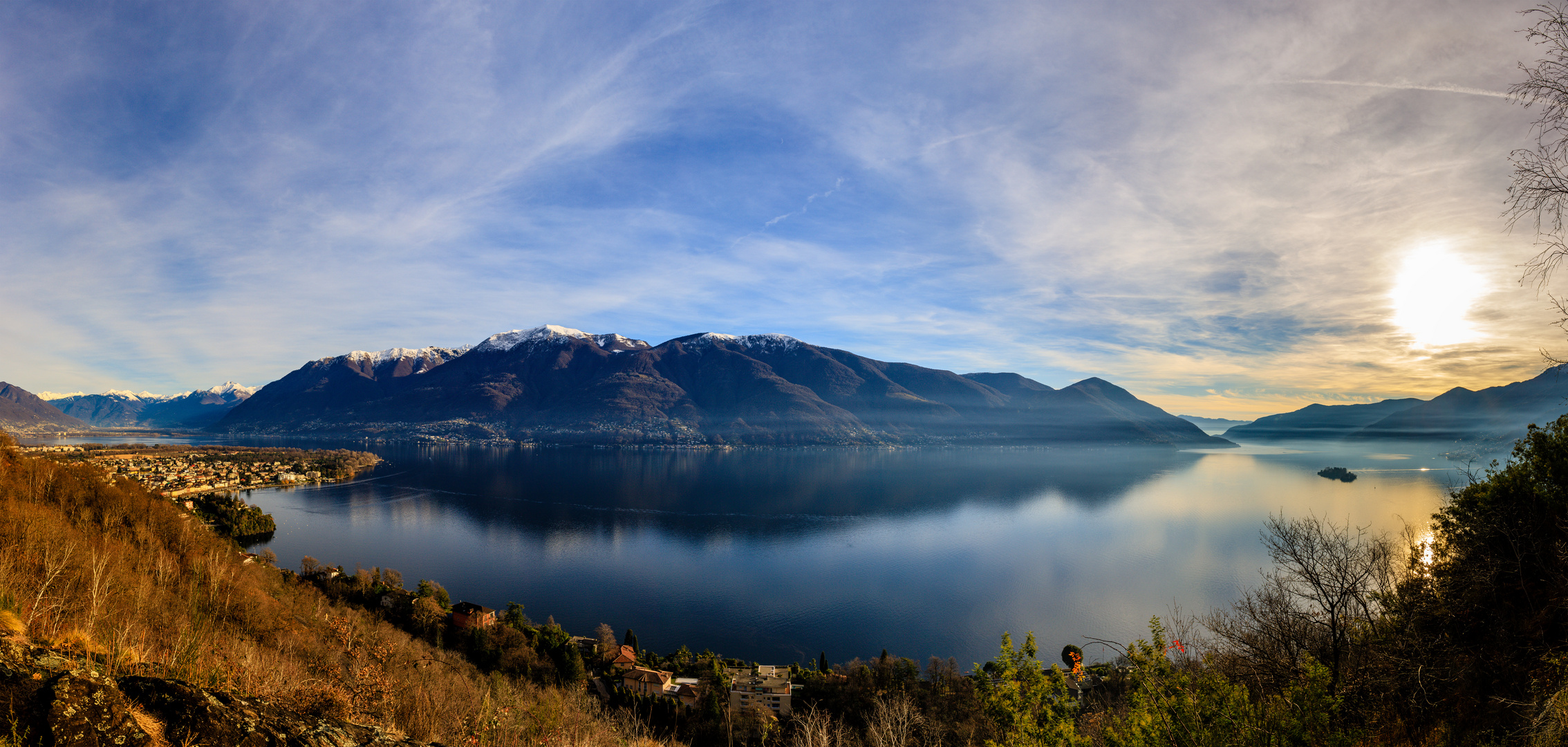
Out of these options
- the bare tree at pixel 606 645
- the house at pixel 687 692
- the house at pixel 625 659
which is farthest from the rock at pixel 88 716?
the bare tree at pixel 606 645

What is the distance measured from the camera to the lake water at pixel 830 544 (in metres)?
30.7

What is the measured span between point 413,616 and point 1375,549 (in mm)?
28689

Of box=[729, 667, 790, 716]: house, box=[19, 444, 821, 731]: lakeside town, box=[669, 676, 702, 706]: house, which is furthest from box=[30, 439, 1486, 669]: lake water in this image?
box=[729, 667, 790, 716]: house

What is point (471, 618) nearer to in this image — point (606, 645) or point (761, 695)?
point (606, 645)

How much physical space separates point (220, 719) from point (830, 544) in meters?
47.9

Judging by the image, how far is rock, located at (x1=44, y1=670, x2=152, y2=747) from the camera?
2273 mm

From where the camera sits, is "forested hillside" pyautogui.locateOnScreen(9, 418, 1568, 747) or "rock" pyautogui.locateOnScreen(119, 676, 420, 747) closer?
"rock" pyautogui.locateOnScreen(119, 676, 420, 747)

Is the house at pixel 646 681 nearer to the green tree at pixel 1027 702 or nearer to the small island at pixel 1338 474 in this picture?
the green tree at pixel 1027 702

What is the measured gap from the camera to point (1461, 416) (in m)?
113

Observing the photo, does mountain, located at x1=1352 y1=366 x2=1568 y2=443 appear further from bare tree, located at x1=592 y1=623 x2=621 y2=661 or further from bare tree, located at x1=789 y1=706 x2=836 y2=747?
bare tree, located at x1=592 y1=623 x2=621 y2=661

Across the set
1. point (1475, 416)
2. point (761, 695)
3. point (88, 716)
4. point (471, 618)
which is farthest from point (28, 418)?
point (1475, 416)

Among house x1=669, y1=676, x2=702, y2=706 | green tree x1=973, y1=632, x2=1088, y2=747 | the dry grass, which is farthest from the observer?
house x1=669, y1=676, x2=702, y2=706

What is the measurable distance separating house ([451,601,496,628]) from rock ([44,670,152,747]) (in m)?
24.0

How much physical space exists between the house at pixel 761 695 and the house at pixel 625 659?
411cm
